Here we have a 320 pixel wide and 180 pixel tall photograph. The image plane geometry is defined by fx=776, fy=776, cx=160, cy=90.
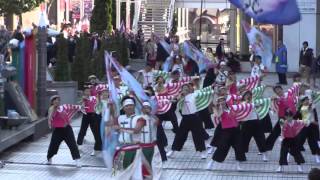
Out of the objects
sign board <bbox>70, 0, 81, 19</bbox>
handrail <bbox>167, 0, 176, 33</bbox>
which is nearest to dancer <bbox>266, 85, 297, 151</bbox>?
handrail <bbox>167, 0, 176, 33</bbox>

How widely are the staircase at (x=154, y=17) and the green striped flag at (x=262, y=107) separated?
32.4 meters

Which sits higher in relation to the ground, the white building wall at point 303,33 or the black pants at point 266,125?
the white building wall at point 303,33

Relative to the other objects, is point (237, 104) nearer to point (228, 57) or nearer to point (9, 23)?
point (228, 57)

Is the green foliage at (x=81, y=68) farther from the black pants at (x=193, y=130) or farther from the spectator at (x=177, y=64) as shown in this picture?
the black pants at (x=193, y=130)

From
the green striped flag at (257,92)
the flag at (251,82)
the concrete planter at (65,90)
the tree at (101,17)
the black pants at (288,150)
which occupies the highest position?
the tree at (101,17)

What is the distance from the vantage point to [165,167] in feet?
Result: 47.5

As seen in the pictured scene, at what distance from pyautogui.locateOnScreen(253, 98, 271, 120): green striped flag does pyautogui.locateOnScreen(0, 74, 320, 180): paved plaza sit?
0.93 meters

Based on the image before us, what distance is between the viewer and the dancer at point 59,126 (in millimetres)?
14477

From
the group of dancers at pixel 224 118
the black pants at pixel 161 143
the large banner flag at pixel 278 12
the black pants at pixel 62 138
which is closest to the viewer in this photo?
the large banner flag at pixel 278 12

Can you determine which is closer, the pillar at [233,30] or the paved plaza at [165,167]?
the paved plaza at [165,167]

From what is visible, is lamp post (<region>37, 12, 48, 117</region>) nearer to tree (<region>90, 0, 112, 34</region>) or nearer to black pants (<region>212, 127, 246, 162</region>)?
black pants (<region>212, 127, 246, 162</region>)

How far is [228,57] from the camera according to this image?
3531 centimetres

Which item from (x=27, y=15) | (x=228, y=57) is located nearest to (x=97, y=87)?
(x=228, y=57)

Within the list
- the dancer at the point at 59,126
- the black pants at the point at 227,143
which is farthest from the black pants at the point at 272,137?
the dancer at the point at 59,126
